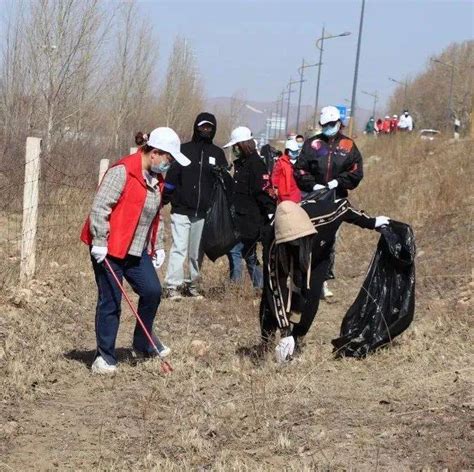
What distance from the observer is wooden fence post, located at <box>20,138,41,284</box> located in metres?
7.65

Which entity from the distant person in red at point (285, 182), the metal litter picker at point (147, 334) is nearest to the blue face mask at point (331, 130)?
the distant person in red at point (285, 182)

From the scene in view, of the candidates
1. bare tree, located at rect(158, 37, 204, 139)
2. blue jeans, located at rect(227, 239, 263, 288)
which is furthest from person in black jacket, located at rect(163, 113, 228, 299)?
bare tree, located at rect(158, 37, 204, 139)

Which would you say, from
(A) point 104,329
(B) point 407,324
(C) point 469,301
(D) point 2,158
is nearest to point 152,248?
(A) point 104,329

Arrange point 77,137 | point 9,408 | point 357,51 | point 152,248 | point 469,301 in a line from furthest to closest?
point 357,51
point 77,137
point 469,301
point 152,248
point 9,408

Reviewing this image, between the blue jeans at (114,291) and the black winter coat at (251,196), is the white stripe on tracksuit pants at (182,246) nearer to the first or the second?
the black winter coat at (251,196)

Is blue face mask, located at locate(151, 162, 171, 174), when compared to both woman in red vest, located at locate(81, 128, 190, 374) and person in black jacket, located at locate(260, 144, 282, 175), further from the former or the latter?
person in black jacket, located at locate(260, 144, 282, 175)

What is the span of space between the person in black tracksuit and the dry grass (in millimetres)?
350

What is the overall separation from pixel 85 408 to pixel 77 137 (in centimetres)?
1364

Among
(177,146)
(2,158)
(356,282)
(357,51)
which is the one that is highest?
→ (357,51)

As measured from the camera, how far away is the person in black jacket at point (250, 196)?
8336 millimetres

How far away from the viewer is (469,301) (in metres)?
7.26

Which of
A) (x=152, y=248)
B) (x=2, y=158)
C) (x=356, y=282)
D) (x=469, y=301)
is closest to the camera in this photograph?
(x=152, y=248)

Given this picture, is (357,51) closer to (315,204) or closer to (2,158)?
(2,158)

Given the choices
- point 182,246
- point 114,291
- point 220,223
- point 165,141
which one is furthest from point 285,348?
point 182,246
